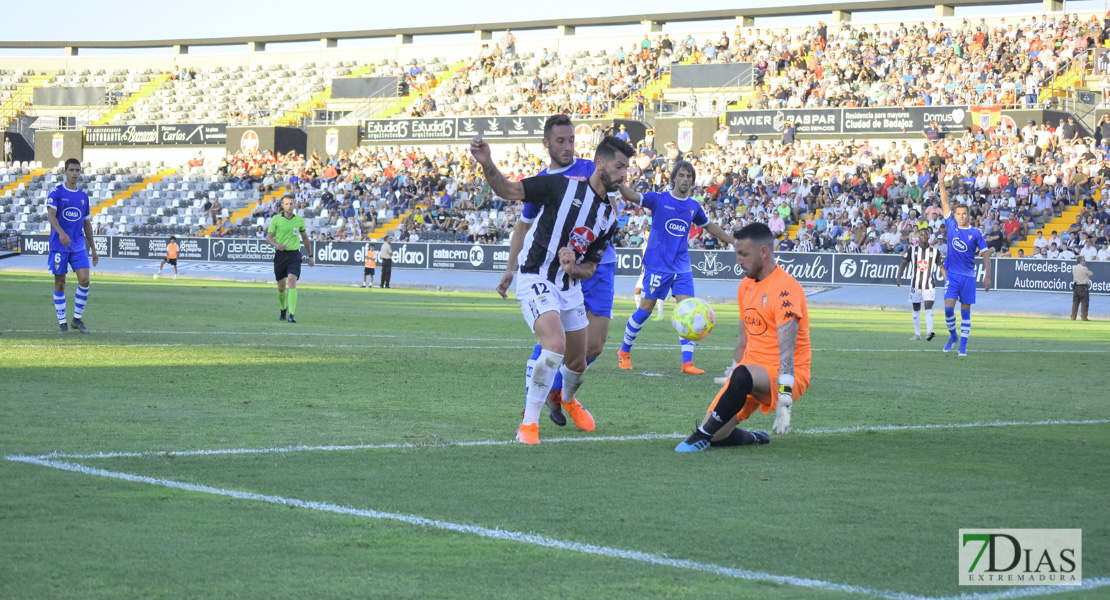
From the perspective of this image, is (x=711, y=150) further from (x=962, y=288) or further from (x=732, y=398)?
(x=732, y=398)

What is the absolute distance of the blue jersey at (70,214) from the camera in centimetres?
1667

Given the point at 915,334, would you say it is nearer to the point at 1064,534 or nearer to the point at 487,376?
the point at 487,376

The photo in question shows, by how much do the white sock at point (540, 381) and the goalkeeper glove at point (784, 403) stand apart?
4.72 feet

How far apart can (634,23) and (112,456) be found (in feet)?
184

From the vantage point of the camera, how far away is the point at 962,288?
18828mm

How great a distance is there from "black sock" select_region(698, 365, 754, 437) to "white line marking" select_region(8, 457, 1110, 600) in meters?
2.71

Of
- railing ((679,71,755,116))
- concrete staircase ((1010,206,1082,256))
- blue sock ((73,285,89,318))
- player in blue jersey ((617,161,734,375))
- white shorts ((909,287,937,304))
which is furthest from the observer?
railing ((679,71,755,116))

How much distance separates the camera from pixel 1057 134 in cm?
3925

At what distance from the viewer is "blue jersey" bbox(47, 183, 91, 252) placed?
16672mm

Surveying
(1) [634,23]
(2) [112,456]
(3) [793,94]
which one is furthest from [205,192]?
(2) [112,456]

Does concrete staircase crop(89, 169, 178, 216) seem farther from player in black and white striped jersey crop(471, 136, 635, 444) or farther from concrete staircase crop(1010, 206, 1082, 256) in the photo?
player in black and white striped jersey crop(471, 136, 635, 444)

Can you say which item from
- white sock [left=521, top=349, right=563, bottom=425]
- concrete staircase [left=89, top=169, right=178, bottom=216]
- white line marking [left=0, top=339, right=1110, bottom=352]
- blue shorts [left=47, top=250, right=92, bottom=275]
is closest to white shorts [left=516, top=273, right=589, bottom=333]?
white sock [left=521, top=349, right=563, bottom=425]

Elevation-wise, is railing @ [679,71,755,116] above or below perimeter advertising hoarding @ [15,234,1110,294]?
above

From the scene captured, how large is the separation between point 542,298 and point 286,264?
13.3 meters
